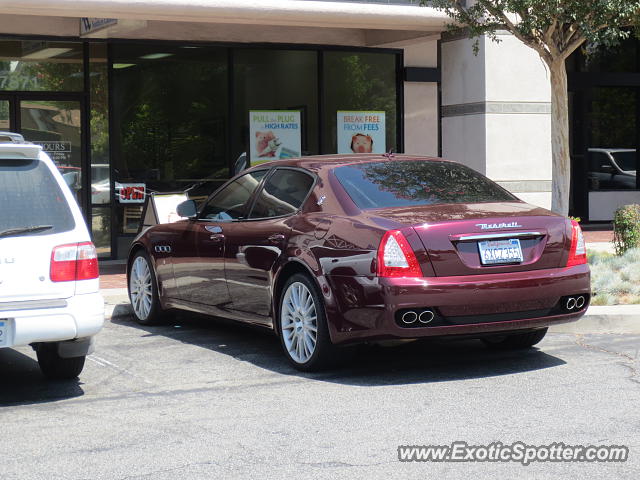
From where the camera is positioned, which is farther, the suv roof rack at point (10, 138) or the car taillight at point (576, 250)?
the car taillight at point (576, 250)

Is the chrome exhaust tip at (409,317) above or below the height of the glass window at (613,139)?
below

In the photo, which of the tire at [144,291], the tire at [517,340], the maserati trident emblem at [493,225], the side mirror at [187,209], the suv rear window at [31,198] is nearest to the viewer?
the suv rear window at [31,198]

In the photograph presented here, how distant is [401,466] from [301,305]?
8.48 feet

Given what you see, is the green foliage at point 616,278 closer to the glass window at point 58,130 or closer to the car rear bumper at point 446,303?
the car rear bumper at point 446,303

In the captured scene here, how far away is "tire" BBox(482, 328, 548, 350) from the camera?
8266mm

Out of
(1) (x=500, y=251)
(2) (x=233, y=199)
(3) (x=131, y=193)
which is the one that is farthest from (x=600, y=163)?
(1) (x=500, y=251)

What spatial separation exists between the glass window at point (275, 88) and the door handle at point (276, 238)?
27.4 ft

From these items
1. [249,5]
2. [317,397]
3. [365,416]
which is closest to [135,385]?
[317,397]

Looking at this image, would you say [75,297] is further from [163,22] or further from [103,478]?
[163,22]

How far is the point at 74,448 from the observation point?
18.4ft

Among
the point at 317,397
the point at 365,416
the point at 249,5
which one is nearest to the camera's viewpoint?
the point at 365,416

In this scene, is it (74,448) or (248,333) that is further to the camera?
(248,333)

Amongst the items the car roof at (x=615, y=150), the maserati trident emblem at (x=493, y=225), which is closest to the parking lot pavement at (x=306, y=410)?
the maserati trident emblem at (x=493, y=225)

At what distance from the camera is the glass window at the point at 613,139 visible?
19875mm
